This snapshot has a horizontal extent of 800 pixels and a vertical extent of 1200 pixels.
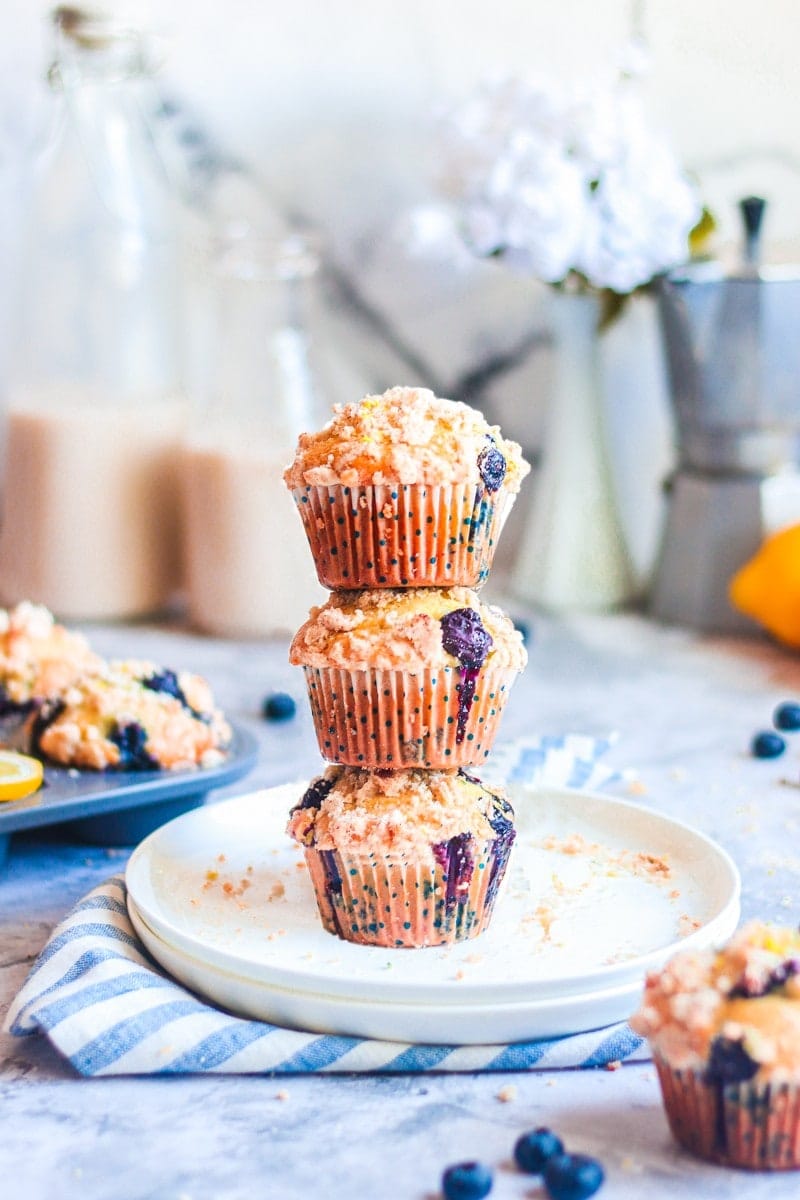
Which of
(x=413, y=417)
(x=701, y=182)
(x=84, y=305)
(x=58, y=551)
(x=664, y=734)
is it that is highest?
(x=701, y=182)

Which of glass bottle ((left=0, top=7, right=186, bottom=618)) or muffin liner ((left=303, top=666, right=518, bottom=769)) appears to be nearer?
muffin liner ((left=303, top=666, right=518, bottom=769))

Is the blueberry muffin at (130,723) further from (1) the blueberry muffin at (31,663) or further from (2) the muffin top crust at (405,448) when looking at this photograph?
(2) the muffin top crust at (405,448)

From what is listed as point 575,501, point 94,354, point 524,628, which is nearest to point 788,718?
point 524,628

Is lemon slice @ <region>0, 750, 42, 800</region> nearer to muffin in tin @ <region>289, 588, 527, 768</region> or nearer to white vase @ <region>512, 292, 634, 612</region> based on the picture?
muffin in tin @ <region>289, 588, 527, 768</region>

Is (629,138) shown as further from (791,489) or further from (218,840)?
(218,840)

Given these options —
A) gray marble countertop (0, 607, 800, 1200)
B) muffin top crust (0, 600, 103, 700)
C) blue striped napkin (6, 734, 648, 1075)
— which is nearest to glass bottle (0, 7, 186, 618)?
muffin top crust (0, 600, 103, 700)

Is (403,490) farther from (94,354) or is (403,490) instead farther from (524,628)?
(94,354)

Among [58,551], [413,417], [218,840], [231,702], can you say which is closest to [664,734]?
[231,702]
